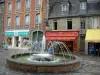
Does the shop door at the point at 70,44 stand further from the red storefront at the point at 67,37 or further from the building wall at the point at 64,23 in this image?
the building wall at the point at 64,23

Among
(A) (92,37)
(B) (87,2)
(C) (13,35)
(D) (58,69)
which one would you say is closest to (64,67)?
(D) (58,69)

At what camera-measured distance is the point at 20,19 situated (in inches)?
1297

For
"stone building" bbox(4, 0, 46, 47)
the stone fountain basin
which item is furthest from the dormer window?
Result: the stone fountain basin

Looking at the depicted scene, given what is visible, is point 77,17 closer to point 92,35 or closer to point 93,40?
point 92,35

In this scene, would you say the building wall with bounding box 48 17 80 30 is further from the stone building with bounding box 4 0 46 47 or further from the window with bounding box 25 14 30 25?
the window with bounding box 25 14 30 25

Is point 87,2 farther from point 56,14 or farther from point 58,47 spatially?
point 58,47

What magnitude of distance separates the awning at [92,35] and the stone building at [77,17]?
1021mm

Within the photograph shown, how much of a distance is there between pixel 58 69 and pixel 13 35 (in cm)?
2316

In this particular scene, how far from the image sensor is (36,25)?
30859mm

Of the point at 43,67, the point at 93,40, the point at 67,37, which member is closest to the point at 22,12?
the point at 67,37

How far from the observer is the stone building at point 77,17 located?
85.7 ft

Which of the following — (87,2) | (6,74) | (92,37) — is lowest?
(6,74)

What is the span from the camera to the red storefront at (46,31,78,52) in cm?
2678

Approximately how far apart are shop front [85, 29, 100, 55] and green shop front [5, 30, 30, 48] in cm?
1053
